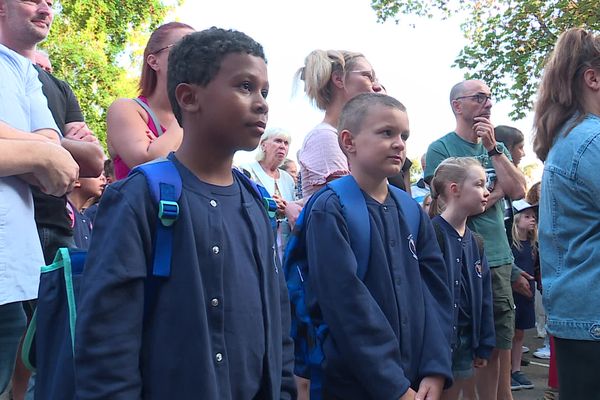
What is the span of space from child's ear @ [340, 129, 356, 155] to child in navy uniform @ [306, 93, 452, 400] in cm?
5

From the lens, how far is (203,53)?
2043 millimetres

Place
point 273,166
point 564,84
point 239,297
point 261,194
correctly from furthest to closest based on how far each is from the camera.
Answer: point 273,166 < point 564,84 < point 261,194 < point 239,297

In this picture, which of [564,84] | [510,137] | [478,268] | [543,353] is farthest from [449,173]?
[543,353]

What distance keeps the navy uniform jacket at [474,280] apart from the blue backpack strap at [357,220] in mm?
1257

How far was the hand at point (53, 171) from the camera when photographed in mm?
2273


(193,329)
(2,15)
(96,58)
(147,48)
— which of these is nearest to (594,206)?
(193,329)

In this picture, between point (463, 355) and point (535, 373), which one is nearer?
point (463, 355)

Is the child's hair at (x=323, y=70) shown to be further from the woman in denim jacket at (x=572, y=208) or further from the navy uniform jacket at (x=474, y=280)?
the woman in denim jacket at (x=572, y=208)

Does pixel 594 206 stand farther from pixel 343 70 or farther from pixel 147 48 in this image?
pixel 147 48

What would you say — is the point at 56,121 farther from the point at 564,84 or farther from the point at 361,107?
the point at 564,84

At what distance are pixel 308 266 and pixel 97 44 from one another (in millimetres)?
17408

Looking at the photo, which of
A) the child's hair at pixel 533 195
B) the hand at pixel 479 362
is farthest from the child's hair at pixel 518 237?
the hand at pixel 479 362

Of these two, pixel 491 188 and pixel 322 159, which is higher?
pixel 322 159

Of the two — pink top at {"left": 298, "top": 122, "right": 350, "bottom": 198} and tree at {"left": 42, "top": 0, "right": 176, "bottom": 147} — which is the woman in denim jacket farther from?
tree at {"left": 42, "top": 0, "right": 176, "bottom": 147}
